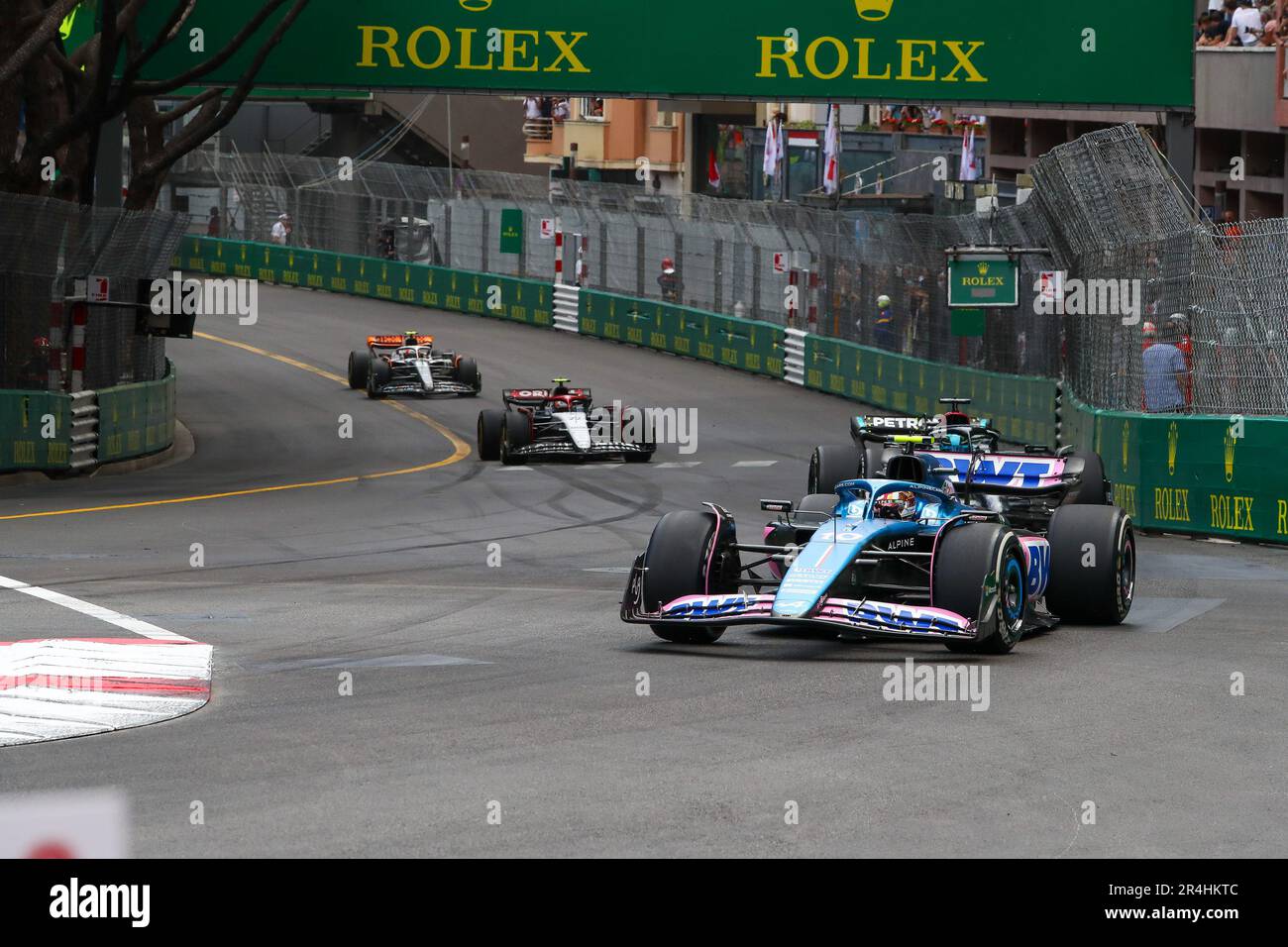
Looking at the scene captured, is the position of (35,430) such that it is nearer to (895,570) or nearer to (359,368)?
(359,368)

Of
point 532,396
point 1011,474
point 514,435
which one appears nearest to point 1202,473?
point 1011,474

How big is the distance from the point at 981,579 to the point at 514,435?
587 inches

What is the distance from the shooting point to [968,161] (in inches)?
2026

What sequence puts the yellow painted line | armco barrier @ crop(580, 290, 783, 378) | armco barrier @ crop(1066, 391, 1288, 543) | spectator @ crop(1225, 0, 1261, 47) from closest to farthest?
armco barrier @ crop(1066, 391, 1288, 543) → the yellow painted line → spectator @ crop(1225, 0, 1261, 47) → armco barrier @ crop(580, 290, 783, 378)

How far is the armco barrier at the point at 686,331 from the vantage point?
38438 mm

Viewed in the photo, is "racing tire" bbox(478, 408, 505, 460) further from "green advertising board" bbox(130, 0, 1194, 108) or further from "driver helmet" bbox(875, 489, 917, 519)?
"driver helmet" bbox(875, 489, 917, 519)

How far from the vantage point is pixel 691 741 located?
9.27 m

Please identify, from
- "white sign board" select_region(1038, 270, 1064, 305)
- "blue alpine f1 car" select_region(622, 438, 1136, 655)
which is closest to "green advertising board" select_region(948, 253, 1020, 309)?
"white sign board" select_region(1038, 270, 1064, 305)

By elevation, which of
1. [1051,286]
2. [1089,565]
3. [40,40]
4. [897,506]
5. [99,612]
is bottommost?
[99,612]

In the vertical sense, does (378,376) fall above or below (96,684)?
above

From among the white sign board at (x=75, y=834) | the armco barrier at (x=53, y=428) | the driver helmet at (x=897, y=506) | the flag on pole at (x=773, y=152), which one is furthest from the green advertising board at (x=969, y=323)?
the white sign board at (x=75, y=834)

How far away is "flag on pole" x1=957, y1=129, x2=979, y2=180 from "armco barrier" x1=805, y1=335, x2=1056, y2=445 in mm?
16296

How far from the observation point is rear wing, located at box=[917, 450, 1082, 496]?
1645 cm
